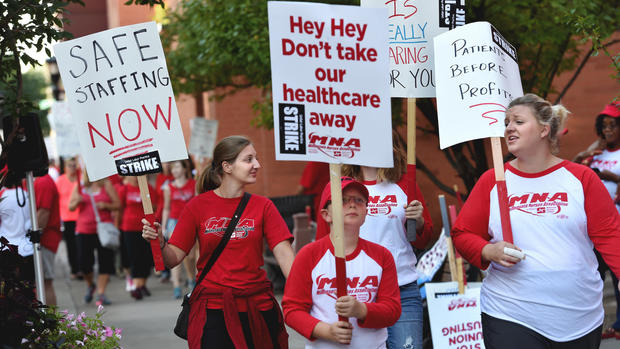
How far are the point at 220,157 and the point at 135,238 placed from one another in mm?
7782

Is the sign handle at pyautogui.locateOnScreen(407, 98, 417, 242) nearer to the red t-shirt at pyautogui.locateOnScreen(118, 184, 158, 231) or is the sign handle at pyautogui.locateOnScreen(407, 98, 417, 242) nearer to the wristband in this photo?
the wristband

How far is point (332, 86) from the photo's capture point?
13.7 ft

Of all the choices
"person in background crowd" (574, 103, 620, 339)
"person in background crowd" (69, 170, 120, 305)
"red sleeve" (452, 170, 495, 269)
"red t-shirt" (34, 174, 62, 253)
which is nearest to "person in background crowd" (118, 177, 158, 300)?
"person in background crowd" (69, 170, 120, 305)

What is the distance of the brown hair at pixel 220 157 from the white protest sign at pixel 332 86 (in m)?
1.30

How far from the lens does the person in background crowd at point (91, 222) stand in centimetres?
1285

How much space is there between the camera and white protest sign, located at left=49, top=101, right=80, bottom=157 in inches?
687

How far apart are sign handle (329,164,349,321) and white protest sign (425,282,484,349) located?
11.3ft

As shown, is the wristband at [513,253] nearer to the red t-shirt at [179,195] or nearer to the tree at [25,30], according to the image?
the tree at [25,30]

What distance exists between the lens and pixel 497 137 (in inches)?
187

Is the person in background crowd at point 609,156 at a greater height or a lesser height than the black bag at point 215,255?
greater

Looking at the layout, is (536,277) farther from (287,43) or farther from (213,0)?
(213,0)

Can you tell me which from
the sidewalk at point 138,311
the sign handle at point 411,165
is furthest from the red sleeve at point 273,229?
the sidewalk at point 138,311

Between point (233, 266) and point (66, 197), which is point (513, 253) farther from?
point (66, 197)

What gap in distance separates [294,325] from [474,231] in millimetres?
1070
